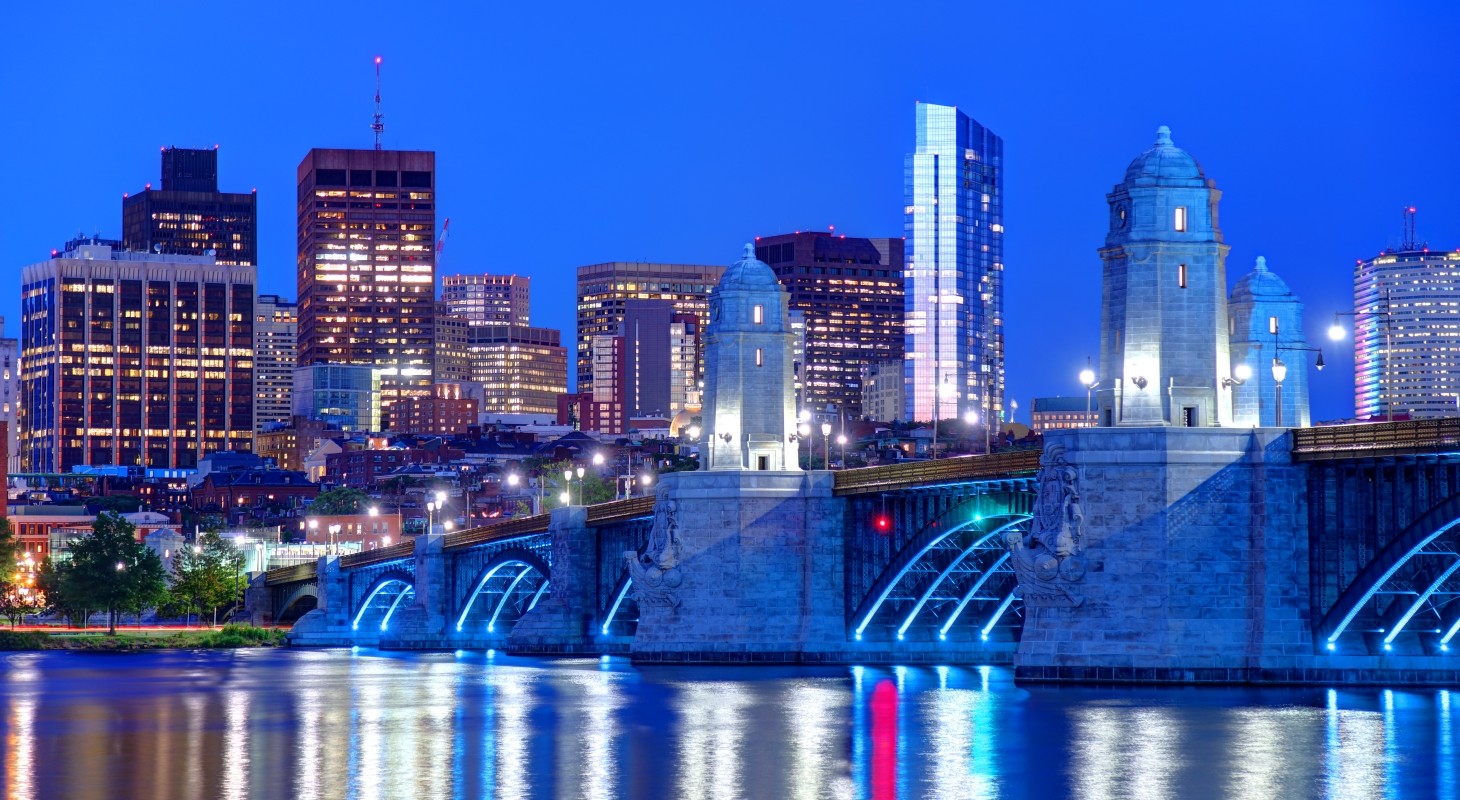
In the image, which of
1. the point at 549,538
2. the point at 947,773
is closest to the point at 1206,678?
the point at 947,773

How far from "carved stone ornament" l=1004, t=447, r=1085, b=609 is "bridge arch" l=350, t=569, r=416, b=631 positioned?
294 ft

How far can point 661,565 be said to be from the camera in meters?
110

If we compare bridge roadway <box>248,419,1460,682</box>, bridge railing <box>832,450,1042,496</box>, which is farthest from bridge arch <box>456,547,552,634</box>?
bridge railing <box>832,450,1042,496</box>

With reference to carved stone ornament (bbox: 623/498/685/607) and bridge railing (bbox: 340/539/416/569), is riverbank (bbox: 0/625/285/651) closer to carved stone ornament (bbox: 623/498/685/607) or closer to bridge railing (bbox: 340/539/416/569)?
bridge railing (bbox: 340/539/416/569)

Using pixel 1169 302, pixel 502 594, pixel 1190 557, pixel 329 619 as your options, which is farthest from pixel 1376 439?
pixel 329 619

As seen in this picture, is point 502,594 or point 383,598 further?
point 383,598

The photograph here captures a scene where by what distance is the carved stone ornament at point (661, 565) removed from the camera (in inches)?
4321

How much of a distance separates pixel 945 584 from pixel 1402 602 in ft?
104

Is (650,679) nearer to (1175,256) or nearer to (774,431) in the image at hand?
(774,431)

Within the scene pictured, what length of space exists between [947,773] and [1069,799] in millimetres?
5913

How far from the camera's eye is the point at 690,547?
4323 inches

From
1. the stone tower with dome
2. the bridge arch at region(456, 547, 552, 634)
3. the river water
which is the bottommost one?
the river water

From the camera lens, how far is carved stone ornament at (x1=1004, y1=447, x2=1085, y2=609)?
81688 millimetres

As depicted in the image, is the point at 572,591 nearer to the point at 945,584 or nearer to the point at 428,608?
the point at 945,584
